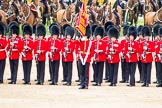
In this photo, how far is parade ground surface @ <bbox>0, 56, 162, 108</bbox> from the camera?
17844mm

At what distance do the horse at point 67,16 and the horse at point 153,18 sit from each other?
102 inches

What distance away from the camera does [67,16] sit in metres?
30.7

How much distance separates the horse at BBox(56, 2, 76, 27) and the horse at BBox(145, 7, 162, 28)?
2597 mm

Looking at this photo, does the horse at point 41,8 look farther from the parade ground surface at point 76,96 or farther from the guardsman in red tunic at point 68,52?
the parade ground surface at point 76,96

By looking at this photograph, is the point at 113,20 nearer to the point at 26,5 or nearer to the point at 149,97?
the point at 26,5

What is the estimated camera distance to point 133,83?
71.4ft

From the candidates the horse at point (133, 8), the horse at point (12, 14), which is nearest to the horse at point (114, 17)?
the horse at point (133, 8)

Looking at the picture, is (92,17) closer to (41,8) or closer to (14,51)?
(41,8)

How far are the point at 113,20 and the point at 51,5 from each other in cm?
343

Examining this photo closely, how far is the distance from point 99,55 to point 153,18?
8.97 meters

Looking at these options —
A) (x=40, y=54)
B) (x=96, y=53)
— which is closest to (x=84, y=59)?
(x=96, y=53)

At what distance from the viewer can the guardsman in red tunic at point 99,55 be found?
21.5 m

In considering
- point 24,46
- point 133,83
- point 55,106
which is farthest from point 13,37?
point 55,106

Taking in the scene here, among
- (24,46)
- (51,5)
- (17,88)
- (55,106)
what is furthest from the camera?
(51,5)
